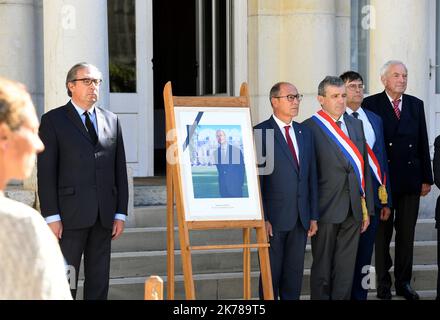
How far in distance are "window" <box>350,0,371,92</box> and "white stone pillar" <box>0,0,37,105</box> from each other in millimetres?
3569

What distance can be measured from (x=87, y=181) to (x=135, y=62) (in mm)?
4236

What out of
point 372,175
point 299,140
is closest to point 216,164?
point 299,140

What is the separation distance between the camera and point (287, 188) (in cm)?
732

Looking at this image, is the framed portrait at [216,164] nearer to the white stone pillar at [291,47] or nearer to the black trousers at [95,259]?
the black trousers at [95,259]

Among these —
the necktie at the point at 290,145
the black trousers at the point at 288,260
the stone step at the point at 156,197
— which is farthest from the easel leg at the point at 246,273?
the stone step at the point at 156,197

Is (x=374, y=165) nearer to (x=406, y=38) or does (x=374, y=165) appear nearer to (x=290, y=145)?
(x=290, y=145)

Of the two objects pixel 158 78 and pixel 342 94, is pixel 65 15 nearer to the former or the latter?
pixel 342 94

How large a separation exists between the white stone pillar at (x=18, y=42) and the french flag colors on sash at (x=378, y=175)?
350cm

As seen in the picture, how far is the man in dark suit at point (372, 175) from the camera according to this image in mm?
7887
